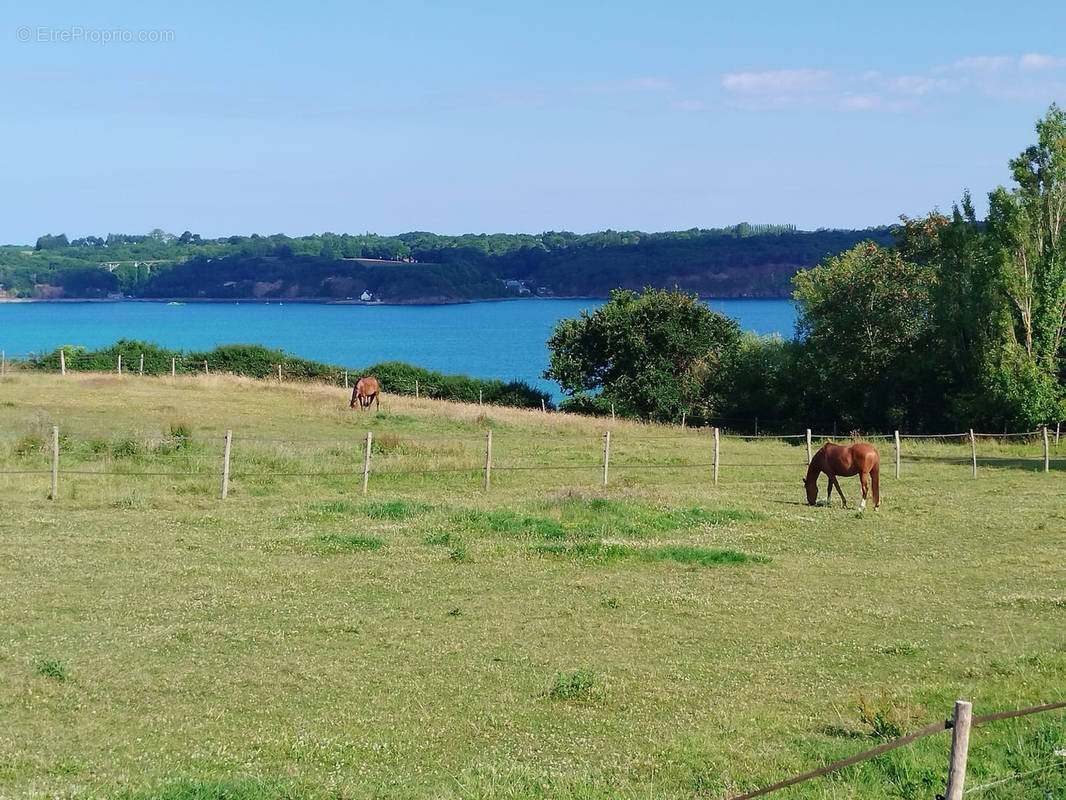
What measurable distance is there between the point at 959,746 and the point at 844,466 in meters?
21.6

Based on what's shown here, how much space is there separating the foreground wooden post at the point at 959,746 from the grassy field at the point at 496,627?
256cm

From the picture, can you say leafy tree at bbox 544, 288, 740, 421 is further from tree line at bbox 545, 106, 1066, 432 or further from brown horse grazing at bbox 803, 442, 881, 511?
brown horse grazing at bbox 803, 442, 881, 511

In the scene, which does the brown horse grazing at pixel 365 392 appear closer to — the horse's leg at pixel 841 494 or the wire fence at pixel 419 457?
the wire fence at pixel 419 457

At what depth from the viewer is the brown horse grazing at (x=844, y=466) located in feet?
88.1

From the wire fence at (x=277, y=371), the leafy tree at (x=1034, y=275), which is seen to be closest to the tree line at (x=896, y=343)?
the leafy tree at (x=1034, y=275)

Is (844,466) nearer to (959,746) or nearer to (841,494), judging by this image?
(841,494)

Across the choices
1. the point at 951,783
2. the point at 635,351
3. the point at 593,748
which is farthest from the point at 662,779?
the point at 635,351

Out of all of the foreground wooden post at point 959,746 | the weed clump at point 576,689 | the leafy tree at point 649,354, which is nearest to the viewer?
the foreground wooden post at point 959,746

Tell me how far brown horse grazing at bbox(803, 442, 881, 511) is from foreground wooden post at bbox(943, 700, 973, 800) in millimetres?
20903

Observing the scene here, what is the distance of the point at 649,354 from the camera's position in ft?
188

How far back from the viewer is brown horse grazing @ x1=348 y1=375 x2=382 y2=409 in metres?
47.0

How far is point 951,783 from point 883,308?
51832 millimetres

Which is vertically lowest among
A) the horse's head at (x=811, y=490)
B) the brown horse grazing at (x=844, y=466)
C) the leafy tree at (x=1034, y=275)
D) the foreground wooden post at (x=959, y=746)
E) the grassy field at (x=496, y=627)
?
the grassy field at (x=496, y=627)

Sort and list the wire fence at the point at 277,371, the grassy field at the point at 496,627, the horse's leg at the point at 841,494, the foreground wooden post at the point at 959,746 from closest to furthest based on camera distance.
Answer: the foreground wooden post at the point at 959,746, the grassy field at the point at 496,627, the horse's leg at the point at 841,494, the wire fence at the point at 277,371
